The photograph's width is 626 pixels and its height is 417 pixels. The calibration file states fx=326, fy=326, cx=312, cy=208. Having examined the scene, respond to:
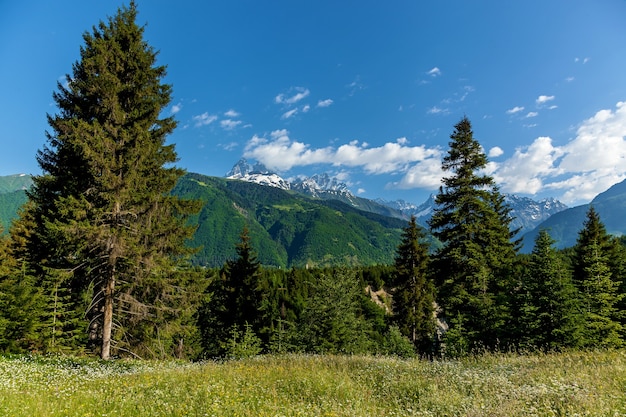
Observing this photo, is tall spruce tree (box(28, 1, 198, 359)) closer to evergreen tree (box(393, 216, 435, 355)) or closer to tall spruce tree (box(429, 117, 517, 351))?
tall spruce tree (box(429, 117, 517, 351))

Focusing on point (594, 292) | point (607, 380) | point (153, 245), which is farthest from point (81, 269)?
point (594, 292)

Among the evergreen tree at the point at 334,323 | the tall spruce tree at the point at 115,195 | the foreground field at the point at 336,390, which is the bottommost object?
the evergreen tree at the point at 334,323

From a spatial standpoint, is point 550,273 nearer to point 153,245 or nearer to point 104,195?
point 153,245

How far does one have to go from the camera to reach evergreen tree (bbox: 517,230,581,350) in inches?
603

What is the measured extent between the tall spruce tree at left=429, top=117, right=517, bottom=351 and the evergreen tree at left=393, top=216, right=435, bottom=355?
9550 mm

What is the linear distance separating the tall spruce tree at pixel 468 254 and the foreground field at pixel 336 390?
9161 millimetres

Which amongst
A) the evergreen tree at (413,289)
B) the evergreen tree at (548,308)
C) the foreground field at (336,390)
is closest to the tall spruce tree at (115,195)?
the foreground field at (336,390)

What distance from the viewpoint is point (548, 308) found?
52.2 ft

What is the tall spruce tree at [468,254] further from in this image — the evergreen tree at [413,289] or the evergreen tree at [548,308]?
the evergreen tree at [413,289]

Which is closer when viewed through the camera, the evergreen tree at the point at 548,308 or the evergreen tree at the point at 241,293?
the evergreen tree at the point at 548,308

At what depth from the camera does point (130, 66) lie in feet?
53.2

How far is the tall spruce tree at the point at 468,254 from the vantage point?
1830 centimetres

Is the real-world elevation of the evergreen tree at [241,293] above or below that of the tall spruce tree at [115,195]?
below

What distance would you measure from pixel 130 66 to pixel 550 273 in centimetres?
2307
